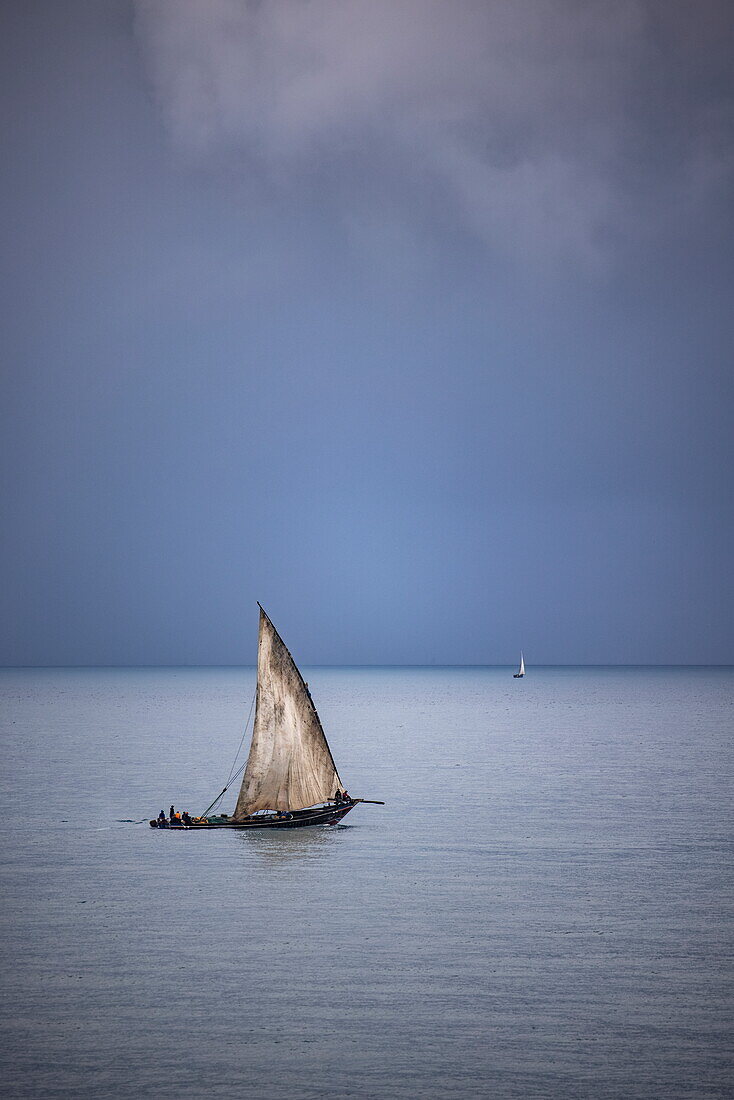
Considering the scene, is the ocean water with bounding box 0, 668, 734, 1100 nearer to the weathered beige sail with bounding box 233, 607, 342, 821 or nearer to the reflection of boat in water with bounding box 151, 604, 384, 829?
the reflection of boat in water with bounding box 151, 604, 384, 829

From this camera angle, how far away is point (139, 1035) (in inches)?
991

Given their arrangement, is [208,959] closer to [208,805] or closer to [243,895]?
[243,895]

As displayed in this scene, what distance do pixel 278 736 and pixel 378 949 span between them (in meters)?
22.1

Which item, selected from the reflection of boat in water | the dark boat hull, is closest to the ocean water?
the dark boat hull

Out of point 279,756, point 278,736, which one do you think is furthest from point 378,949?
point 278,736

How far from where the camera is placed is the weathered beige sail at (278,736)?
5369cm

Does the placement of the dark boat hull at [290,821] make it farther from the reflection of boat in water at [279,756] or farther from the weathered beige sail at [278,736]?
the weathered beige sail at [278,736]

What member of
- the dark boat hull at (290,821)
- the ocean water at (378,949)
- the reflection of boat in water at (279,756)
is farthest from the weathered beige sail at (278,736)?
the ocean water at (378,949)

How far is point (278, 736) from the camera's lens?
54000mm

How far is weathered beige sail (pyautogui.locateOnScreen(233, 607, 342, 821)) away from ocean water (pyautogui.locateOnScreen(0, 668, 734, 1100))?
8.98ft

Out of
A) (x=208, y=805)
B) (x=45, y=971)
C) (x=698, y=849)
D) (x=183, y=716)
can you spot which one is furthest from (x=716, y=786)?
(x=183, y=716)

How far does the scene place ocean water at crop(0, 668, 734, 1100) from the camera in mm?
23406

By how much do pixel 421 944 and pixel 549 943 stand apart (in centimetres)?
431

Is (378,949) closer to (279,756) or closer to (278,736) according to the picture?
(279,756)
